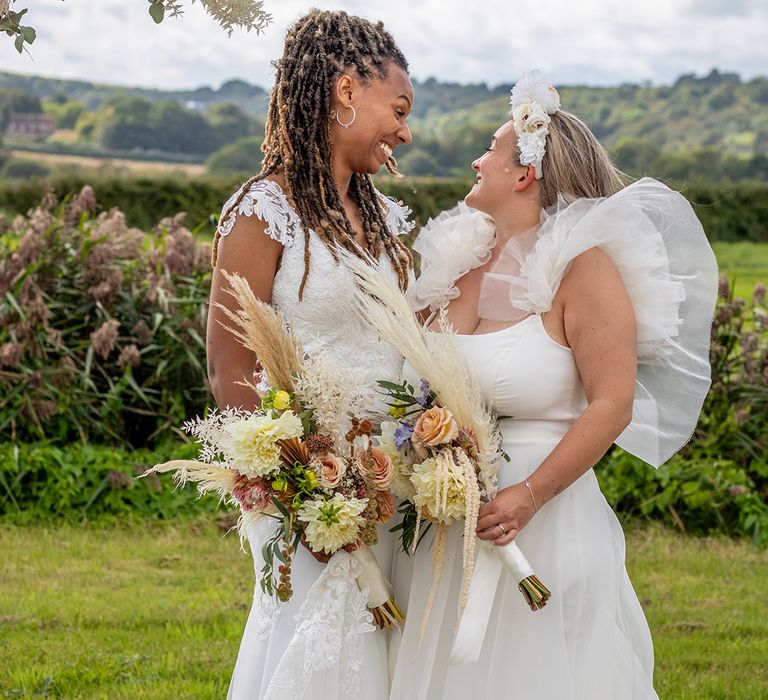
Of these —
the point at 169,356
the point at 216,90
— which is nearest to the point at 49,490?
the point at 169,356

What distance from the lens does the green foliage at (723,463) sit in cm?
716

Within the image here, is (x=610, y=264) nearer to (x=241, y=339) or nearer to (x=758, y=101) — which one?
(x=241, y=339)

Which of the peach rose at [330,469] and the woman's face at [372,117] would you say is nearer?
the peach rose at [330,469]

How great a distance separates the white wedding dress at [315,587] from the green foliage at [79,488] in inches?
151

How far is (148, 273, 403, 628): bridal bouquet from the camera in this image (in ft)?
9.78

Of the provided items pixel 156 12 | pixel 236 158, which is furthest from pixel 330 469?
pixel 236 158

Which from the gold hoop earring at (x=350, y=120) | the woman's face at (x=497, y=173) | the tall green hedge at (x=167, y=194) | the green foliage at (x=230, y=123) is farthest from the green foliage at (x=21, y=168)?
the woman's face at (x=497, y=173)

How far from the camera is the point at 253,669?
11.3ft

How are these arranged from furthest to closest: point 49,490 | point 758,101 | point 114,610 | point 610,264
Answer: point 758,101 → point 49,490 → point 114,610 → point 610,264

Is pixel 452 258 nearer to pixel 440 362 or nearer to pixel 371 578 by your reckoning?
pixel 440 362

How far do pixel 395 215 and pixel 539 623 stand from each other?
1.47m

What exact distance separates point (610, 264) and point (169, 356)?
5160 millimetres

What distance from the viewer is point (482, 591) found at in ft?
10.4

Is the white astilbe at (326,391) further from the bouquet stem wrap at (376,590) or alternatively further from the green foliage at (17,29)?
the green foliage at (17,29)
